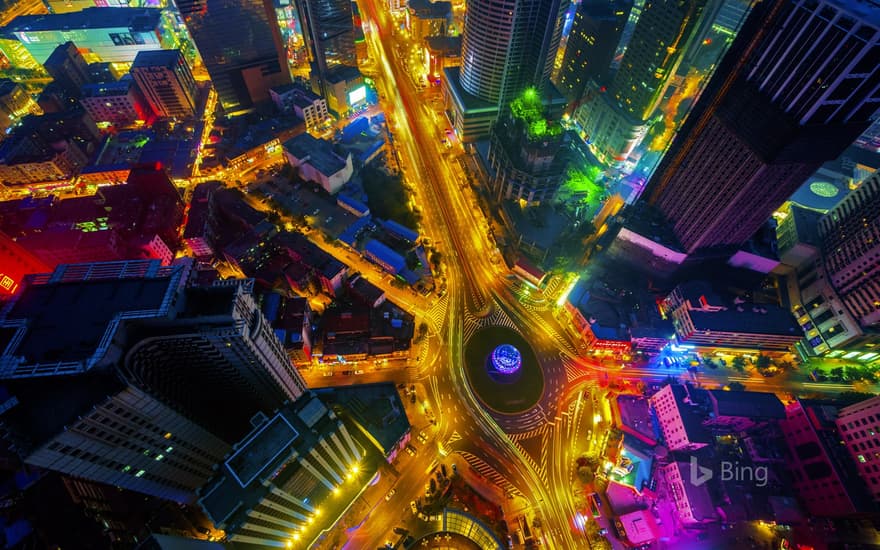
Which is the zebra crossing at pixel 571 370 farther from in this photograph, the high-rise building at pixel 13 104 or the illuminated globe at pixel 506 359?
the high-rise building at pixel 13 104

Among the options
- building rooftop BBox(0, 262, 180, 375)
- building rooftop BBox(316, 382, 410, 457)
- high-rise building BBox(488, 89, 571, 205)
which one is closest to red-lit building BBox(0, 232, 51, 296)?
building rooftop BBox(0, 262, 180, 375)

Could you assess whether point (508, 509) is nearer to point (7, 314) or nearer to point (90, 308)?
point (90, 308)

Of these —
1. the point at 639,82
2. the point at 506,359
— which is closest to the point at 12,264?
the point at 506,359

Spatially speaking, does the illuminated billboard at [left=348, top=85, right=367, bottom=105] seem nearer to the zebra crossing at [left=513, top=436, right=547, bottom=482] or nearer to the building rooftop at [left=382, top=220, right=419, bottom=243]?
the building rooftop at [left=382, top=220, right=419, bottom=243]

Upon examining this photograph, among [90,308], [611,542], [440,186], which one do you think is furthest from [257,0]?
[611,542]

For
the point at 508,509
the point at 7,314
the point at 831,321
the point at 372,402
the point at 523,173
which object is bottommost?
the point at 508,509

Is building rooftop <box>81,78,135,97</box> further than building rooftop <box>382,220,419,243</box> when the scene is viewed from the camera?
Yes
